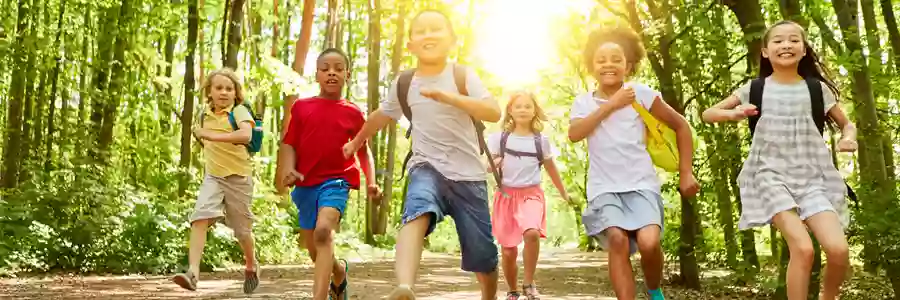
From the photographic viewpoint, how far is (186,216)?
46.1 ft

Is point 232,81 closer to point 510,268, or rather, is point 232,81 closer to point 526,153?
point 526,153

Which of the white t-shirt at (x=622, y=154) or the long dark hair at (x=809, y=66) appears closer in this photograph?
the white t-shirt at (x=622, y=154)

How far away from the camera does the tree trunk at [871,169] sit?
24.4 feet

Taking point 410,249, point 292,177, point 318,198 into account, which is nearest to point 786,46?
point 410,249

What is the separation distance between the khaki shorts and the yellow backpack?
4.26m

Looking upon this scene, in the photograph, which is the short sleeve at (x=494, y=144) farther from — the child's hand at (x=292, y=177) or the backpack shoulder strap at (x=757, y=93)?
the backpack shoulder strap at (x=757, y=93)

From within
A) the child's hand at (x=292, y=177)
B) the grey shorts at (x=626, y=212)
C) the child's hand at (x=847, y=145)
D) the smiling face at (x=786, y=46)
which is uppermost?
the smiling face at (x=786, y=46)

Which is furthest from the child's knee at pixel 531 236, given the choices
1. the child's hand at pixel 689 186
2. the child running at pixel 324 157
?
the child's hand at pixel 689 186

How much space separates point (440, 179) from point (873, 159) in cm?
425

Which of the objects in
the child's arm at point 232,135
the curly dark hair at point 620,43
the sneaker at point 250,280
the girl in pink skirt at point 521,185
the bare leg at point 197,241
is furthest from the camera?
the sneaker at point 250,280

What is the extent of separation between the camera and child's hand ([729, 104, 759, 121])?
5.90m

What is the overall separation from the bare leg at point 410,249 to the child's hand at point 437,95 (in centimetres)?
65

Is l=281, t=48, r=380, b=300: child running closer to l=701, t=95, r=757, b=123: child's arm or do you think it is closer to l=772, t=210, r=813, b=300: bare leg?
l=701, t=95, r=757, b=123: child's arm

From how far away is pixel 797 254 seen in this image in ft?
19.1
